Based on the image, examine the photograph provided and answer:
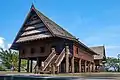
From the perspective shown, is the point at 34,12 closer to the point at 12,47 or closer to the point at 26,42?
the point at 26,42

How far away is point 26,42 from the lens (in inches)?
936

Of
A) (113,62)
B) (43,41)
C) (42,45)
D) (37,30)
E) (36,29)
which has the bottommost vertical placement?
(113,62)

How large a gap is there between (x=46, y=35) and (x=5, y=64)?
26740 millimetres

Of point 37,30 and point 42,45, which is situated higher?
point 37,30

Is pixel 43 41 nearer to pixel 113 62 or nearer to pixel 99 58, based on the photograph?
pixel 99 58

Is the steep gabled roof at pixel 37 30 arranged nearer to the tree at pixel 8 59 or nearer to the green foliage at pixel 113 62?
the tree at pixel 8 59

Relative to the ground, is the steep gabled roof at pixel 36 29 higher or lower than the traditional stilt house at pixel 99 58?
higher

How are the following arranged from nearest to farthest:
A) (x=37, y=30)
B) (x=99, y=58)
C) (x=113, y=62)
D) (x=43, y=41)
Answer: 1. (x=43, y=41)
2. (x=37, y=30)
3. (x=99, y=58)
4. (x=113, y=62)

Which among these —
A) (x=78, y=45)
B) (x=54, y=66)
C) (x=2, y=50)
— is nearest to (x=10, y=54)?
(x=2, y=50)

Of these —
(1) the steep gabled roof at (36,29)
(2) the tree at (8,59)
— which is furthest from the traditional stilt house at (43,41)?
(2) the tree at (8,59)

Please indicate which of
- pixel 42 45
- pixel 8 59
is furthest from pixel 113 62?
pixel 42 45

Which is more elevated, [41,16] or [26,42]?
[41,16]

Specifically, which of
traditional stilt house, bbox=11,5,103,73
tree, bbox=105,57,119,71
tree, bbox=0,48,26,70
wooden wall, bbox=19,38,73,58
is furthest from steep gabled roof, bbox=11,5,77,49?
tree, bbox=105,57,119,71

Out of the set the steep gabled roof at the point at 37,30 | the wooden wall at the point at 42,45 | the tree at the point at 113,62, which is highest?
Answer: the steep gabled roof at the point at 37,30
